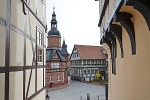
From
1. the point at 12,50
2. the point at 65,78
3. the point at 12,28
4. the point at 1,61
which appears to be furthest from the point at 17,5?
the point at 65,78

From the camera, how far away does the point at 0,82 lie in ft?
11.5

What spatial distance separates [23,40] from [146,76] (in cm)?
340

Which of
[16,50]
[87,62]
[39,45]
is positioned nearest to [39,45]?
[39,45]

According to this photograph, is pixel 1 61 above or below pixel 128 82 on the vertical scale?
above

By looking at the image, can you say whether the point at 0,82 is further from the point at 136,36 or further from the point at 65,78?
the point at 65,78

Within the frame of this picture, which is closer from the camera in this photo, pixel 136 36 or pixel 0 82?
pixel 136 36

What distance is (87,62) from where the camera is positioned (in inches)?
1470

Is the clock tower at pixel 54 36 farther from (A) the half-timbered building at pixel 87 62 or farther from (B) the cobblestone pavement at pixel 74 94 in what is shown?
(B) the cobblestone pavement at pixel 74 94

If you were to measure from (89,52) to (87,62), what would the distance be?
2484 millimetres

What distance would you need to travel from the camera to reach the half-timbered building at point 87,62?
122ft

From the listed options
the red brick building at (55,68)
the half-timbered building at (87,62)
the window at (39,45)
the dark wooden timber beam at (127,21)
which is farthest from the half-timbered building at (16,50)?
the half-timbered building at (87,62)

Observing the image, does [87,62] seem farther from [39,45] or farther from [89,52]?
[39,45]

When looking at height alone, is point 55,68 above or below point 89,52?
below

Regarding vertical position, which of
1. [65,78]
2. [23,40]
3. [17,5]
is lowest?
[65,78]
